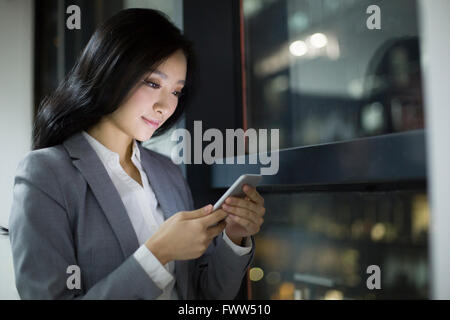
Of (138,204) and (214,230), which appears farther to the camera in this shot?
(138,204)

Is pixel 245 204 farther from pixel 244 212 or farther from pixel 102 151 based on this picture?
pixel 102 151

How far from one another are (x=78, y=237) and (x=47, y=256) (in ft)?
0.28

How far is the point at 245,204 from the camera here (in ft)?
2.97

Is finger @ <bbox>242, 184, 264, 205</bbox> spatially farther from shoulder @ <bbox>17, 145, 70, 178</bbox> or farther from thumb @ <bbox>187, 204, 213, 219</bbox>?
shoulder @ <bbox>17, 145, 70, 178</bbox>

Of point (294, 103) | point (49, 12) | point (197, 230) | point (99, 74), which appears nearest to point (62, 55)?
point (49, 12)

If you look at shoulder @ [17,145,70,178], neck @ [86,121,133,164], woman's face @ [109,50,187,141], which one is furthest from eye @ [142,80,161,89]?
shoulder @ [17,145,70,178]

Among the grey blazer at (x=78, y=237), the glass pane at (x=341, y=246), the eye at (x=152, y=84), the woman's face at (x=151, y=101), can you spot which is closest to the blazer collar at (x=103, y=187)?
the grey blazer at (x=78, y=237)

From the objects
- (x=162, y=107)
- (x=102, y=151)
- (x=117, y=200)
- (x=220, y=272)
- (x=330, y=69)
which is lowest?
(x=220, y=272)

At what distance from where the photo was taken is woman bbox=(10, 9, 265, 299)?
2.65 ft

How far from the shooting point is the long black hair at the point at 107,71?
94cm

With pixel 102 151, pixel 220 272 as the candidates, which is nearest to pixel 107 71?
pixel 102 151

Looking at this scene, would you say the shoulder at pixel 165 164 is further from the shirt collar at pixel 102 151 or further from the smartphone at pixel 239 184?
the smartphone at pixel 239 184

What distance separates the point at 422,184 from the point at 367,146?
0.14 m

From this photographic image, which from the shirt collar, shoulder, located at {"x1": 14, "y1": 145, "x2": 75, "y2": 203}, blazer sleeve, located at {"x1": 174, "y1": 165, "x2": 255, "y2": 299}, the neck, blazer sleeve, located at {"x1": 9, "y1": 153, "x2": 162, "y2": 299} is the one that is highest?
the neck
